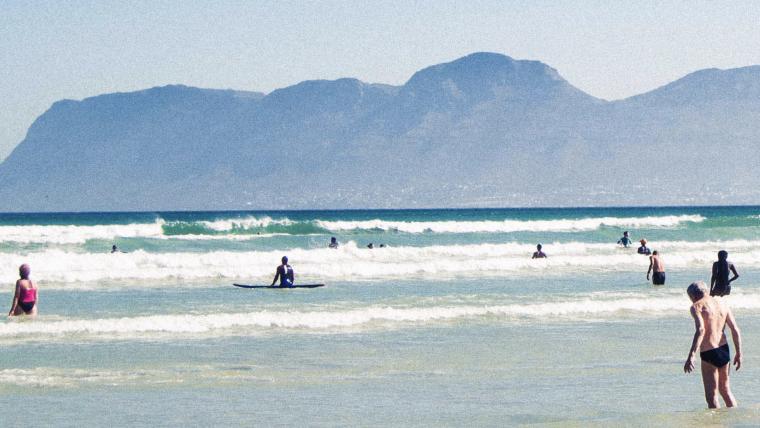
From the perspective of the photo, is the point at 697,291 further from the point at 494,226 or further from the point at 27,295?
the point at 494,226

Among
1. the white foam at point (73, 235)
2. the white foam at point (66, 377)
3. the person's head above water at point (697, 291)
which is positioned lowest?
the white foam at point (66, 377)

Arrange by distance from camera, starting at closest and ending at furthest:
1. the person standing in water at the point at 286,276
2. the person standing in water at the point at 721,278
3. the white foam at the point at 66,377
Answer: the white foam at the point at 66,377 < the person standing in water at the point at 721,278 < the person standing in water at the point at 286,276

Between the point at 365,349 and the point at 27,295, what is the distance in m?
6.39

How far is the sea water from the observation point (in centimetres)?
1162

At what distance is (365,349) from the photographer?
1557 centimetres

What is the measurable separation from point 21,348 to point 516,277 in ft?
54.2

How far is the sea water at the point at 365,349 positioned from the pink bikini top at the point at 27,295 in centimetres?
41

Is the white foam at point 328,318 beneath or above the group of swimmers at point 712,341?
beneath

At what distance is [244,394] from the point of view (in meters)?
12.5

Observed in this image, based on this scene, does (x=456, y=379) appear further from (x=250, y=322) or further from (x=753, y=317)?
(x=753, y=317)

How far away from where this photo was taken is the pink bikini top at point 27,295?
60.2 feet

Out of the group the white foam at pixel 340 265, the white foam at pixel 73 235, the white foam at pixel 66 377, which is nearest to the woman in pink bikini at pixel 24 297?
the white foam at pixel 66 377

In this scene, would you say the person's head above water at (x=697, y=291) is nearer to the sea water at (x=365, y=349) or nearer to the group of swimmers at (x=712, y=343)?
the group of swimmers at (x=712, y=343)

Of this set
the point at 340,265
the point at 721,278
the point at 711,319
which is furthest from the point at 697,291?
the point at 340,265
